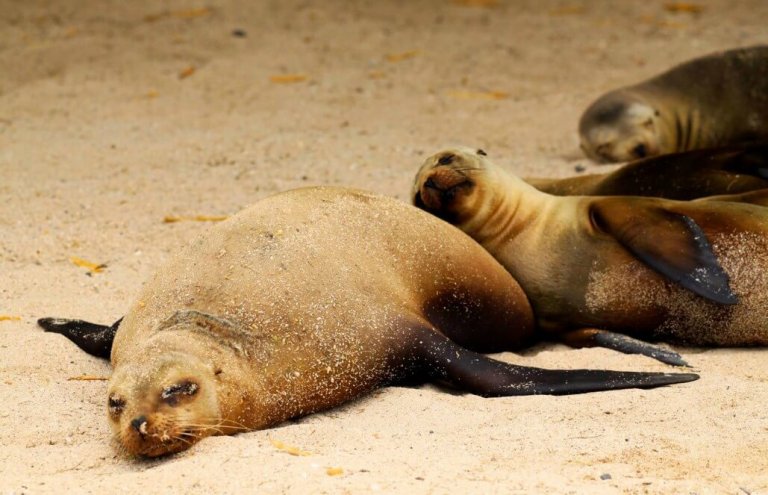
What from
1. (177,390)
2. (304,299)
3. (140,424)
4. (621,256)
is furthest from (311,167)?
(140,424)

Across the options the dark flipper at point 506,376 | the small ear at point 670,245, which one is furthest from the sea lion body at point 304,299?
the small ear at point 670,245

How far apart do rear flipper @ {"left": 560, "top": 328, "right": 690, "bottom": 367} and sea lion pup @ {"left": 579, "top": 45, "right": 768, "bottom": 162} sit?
3362 mm

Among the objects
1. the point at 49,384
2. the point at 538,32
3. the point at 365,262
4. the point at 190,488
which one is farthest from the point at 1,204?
the point at 538,32

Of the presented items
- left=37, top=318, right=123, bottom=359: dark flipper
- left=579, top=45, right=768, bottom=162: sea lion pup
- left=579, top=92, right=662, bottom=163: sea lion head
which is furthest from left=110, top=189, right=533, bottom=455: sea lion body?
left=579, top=45, right=768, bottom=162: sea lion pup

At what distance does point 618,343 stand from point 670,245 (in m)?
0.46

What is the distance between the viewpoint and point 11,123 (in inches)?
349

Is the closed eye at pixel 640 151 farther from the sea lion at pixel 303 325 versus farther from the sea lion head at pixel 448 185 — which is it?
the sea lion at pixel 303 325

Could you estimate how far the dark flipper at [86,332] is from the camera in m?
4.96

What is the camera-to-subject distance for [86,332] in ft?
16.7

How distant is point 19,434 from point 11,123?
5213 millimetres

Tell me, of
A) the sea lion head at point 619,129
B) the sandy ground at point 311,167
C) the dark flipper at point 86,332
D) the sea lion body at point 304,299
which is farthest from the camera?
the sea lion head at point 619,129

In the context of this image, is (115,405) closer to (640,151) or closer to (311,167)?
(311,167)

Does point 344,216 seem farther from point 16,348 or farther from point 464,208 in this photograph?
point 16,348

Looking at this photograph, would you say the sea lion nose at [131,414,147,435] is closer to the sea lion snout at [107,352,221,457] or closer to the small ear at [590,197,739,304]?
the sea lion snout at [107,352,221,457]
